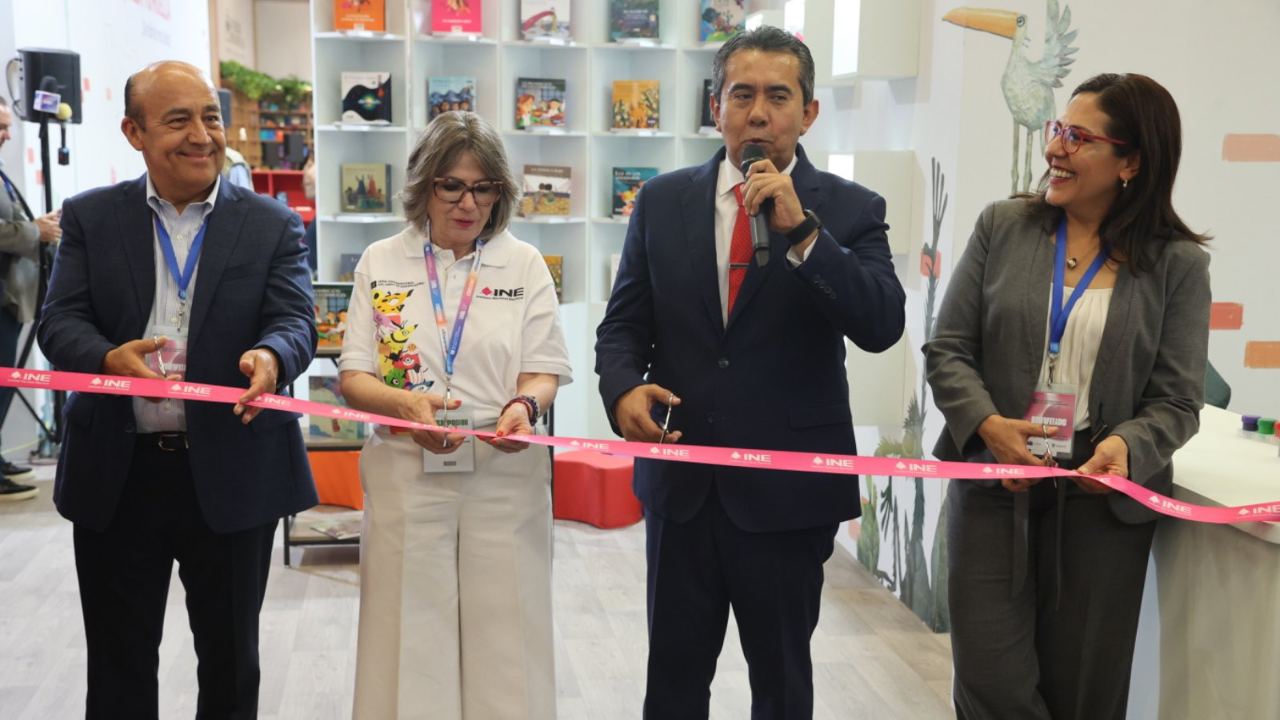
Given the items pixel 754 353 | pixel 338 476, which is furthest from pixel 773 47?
pixel 338 476

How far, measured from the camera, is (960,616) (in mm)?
2451

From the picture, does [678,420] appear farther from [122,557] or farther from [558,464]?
[558,464]

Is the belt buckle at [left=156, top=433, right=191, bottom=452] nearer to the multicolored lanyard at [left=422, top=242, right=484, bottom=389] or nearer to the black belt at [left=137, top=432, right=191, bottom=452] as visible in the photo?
the black belt at [left=137, top=432, right=191, bottom=452]

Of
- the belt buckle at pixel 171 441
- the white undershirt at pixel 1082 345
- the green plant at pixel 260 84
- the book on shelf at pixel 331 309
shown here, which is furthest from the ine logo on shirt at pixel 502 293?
the green plant at pixel 260 84

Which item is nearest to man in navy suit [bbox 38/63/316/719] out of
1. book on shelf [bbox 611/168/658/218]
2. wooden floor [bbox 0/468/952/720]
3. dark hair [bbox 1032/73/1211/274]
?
wooden floor [bbox 0/468/952/720]

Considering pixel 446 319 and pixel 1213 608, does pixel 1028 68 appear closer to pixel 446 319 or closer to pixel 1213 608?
pixel 1213 608

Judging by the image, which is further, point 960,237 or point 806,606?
point 960,237

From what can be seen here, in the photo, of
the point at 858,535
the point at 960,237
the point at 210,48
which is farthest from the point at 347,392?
the point at 210,48

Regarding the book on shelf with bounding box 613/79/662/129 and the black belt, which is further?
the book on shelf with bounding box 613/79/662/129

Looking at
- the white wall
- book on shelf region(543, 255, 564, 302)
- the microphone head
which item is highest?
the white wall

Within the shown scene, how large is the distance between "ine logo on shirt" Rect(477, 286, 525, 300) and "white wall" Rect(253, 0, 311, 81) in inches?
705

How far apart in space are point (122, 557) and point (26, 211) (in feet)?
13.5

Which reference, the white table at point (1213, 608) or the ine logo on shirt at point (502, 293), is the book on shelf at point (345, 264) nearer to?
the ine logo on shirt at point (502, 293)

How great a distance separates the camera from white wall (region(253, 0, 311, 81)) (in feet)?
Answer: 62.6
